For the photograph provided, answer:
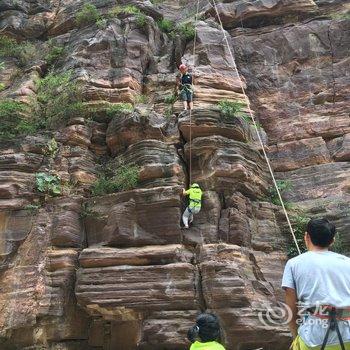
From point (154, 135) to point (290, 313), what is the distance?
10.1 metres

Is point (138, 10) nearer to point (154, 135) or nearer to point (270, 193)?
point (154, 135)

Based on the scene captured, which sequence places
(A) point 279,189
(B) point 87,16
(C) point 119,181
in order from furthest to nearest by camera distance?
1. (B) point 87,16
2. (A) point 279,189
3. (C) point 119,181

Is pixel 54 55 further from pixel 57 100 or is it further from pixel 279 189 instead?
pixel 279 189

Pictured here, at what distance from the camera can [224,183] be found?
40.4 ft

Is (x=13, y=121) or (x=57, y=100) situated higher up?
(x=57, y=100)

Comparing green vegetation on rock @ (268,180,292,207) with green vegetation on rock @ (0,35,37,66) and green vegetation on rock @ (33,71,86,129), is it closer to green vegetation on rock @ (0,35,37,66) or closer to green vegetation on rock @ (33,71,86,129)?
green vegetation on rock @ (33,71,86,129)

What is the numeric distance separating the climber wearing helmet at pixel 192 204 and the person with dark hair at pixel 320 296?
7567mm

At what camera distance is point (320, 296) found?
143 inches

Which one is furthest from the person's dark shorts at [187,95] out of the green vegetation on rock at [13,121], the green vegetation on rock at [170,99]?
the green vegetation on rock at [13,121]

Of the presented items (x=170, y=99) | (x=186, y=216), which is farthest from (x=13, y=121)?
(x=186, y=216)

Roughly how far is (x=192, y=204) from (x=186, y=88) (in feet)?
15.7

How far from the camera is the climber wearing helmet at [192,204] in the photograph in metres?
11.5

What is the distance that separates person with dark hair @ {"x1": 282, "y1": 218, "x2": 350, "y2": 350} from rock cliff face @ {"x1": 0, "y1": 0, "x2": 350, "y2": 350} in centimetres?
647

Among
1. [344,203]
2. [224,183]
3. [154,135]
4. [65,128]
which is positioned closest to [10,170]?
[65,128]
